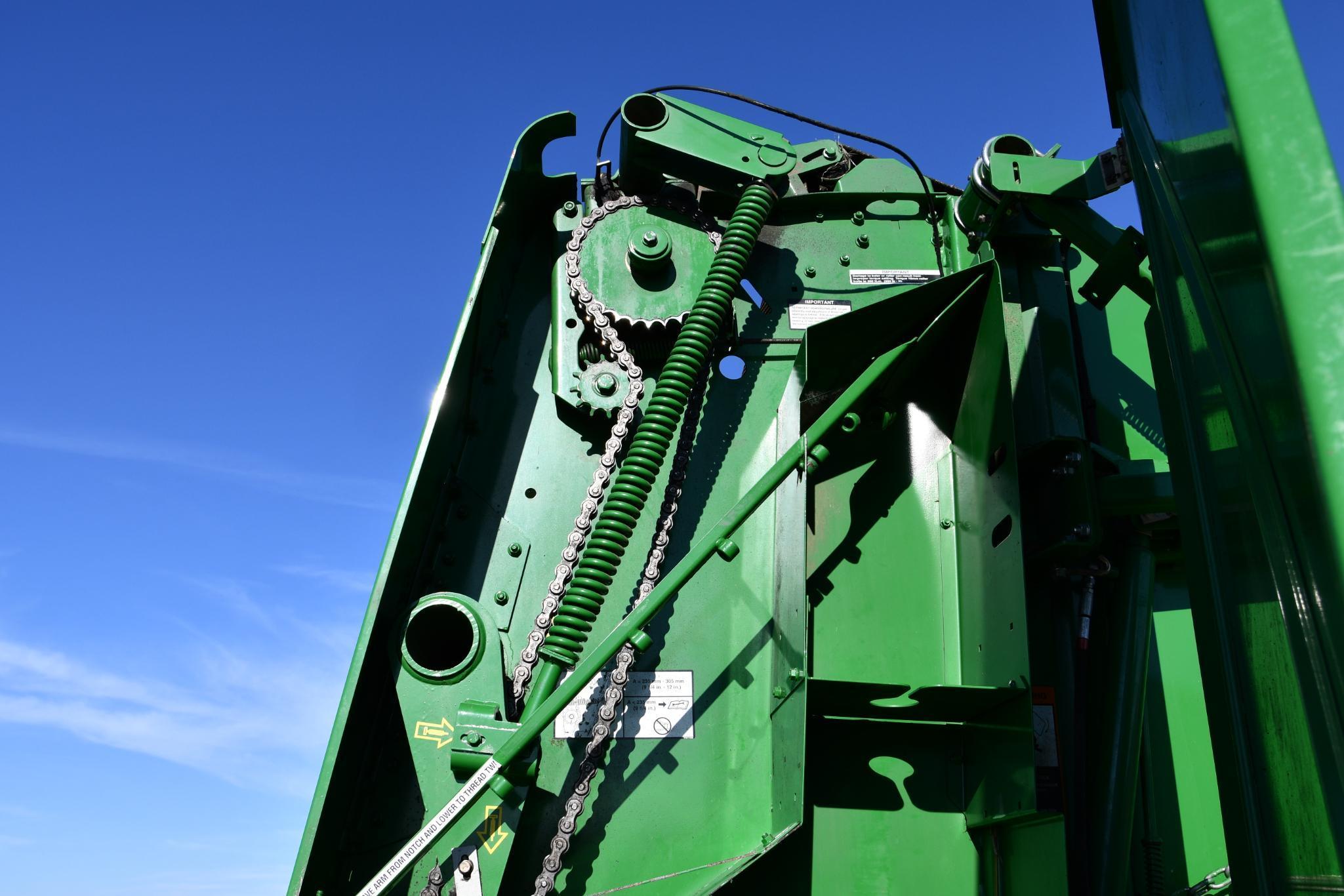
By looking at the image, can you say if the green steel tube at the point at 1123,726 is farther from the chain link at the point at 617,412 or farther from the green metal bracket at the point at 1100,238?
the chain link at the point at 617,412

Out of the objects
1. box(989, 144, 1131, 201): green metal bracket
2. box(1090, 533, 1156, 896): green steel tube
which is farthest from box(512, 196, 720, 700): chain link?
box(1090, 533, 1156, 896): green steel tube

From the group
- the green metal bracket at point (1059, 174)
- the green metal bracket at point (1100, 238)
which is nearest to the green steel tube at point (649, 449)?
the green metal bracket at point (1059, 174)

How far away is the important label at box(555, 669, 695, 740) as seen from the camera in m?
3.31

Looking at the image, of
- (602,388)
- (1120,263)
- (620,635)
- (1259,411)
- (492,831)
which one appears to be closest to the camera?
(1259,411)

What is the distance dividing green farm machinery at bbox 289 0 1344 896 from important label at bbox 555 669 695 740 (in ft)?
0.03

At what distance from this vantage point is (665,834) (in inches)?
127

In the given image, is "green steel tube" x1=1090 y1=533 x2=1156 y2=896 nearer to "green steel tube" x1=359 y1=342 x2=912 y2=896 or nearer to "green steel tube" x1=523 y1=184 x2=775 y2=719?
"green steel tube" x1=359 y1=342 x2=912 y2=896

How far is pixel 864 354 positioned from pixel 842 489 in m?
0.55

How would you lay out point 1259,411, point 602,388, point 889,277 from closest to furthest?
point 1259,411 < point 602,388 < point 889,277

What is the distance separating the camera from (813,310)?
4.11 metres

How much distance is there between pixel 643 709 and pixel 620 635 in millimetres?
482

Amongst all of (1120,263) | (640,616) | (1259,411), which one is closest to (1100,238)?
(1120,263)

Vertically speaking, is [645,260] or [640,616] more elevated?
[645,260]

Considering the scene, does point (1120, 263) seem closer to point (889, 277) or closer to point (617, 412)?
point (889, 277)
